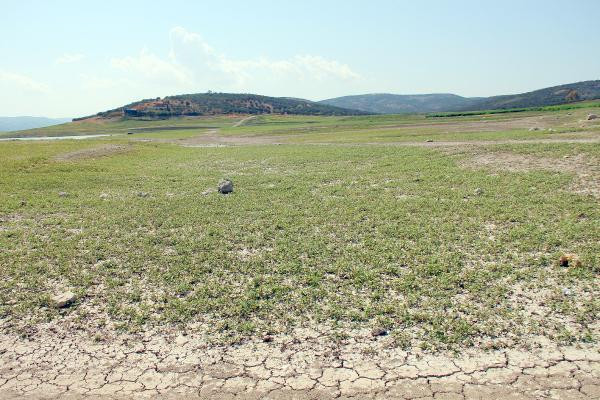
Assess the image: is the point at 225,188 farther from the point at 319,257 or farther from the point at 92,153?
the point at 92,153

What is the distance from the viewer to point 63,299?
920 cm

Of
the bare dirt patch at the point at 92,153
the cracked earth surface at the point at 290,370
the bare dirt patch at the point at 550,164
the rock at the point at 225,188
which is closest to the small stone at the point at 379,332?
the cracked earth surface at the point at 290,370

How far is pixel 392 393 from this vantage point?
20.5 feet

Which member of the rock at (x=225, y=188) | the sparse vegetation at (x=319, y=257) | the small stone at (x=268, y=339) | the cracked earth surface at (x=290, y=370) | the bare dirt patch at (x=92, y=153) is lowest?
the cracked earth surface at (x=290, y=370)

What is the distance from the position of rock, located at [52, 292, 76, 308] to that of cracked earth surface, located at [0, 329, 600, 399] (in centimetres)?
137

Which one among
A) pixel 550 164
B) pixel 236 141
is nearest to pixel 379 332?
pixel 550 164

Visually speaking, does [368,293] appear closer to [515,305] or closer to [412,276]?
[412,276]

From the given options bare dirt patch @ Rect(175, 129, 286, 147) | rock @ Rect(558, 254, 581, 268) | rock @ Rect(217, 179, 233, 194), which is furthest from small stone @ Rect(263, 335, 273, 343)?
bare dirt patch @ Rect(175, 129, 286, 147)

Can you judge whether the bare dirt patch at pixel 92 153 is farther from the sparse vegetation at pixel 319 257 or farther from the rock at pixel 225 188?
the rock at pixel 225 188

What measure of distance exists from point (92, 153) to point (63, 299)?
117 feet

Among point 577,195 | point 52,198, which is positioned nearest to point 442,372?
point 577,195

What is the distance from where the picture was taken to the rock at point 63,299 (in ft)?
29.8

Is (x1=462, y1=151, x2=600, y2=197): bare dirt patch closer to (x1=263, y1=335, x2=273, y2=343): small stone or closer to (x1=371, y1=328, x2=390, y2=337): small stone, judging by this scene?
(x1=371, y1=328, x2=390, y2=337): small stone

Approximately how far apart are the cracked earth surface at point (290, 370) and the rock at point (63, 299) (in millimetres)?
1367
